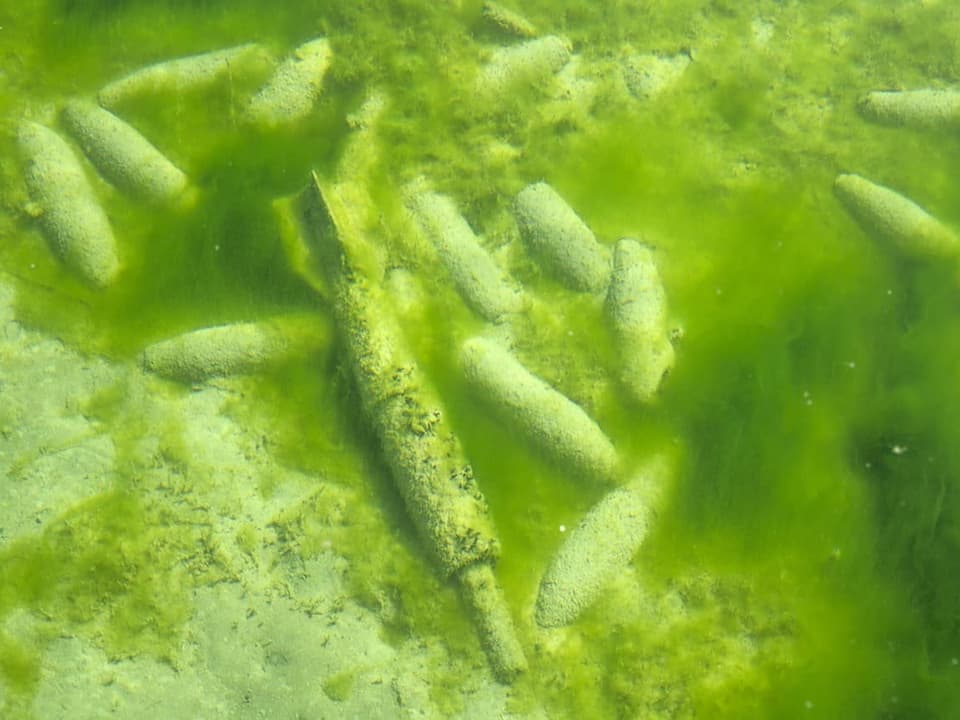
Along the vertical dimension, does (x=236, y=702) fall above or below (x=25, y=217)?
below

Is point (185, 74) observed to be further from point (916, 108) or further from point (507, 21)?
point (916, 108)

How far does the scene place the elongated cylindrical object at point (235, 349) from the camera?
4.83 m

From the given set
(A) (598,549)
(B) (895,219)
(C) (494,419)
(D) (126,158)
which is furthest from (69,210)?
(B) (895,219)

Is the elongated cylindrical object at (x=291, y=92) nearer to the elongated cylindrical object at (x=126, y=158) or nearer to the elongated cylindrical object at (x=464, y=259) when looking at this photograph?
the elongated cylindrical object at (x=126, y=158)

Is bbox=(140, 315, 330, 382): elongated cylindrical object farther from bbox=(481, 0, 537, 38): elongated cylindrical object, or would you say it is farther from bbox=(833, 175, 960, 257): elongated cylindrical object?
bbox=(833, 175, 960, 257): elongated cylindrical object

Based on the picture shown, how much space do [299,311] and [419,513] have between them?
5.21ft

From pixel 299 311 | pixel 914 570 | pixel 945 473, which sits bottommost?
pixel 914 570

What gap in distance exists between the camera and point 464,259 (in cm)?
512

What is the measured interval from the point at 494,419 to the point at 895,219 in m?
3.16

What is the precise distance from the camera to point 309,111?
18.3 feet

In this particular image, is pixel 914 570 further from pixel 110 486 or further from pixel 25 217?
pixel 25 217

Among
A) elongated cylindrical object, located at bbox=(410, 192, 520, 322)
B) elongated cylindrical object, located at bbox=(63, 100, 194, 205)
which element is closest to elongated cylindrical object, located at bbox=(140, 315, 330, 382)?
elongated cylindrical object, located at bbox=(410, 192, 520, 322)

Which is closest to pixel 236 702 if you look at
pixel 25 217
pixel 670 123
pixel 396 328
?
pixel 396 328

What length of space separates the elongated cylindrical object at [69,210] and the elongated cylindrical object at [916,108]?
18.8ft
